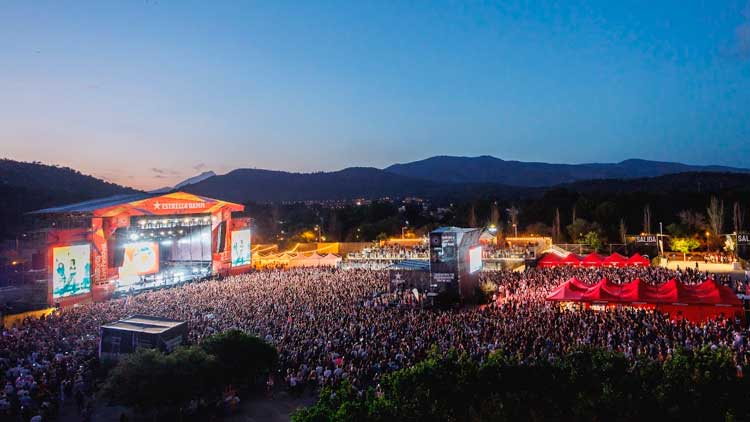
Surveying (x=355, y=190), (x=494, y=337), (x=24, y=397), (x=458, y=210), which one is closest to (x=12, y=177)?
(x=458, y=210)

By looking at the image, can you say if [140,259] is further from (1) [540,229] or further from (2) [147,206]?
(1) [540,229]

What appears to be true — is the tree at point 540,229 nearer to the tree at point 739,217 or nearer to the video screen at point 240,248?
the tree at point 739,217

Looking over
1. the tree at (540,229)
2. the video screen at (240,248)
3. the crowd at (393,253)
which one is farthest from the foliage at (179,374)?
the tree at (540,229)

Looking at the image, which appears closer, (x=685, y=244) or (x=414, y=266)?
(x=414, y=266)

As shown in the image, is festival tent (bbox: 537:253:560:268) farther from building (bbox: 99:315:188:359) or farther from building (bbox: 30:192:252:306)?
building (bbox: 99:315:188:359)

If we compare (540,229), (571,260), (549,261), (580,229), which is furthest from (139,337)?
(540,229)

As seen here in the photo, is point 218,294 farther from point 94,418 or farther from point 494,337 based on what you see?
point 494,337

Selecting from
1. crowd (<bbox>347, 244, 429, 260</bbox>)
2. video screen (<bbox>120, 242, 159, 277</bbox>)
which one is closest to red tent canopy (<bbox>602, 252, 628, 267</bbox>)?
crowd (<bbox>347, 244, 429, 260</bbox>)
